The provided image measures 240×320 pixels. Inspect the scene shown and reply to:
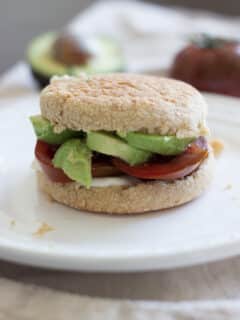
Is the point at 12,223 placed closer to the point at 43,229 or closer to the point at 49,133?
the point at 43,229

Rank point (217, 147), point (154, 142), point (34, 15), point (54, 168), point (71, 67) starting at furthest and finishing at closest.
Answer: point (34, 15) → point (71, 67) → point (217, 147) → point (54, 168) → point (154, 142)

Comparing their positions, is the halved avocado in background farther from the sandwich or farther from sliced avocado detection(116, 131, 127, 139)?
sliced avocado detection(116, 131, 127, 139)

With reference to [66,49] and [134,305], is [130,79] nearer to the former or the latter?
[134,305]

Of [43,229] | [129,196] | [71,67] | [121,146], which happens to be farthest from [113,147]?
[71,67]

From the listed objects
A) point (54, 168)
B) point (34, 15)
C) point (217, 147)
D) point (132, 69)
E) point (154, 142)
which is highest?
point (154, 142)

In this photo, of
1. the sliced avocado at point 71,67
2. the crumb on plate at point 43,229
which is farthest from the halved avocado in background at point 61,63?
the crumb on plate at point 43,229

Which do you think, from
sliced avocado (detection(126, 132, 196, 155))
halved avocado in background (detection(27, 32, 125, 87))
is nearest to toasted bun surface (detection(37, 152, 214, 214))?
sliced avocado (detection(126, 132, 196, 155))

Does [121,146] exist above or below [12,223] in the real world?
above
